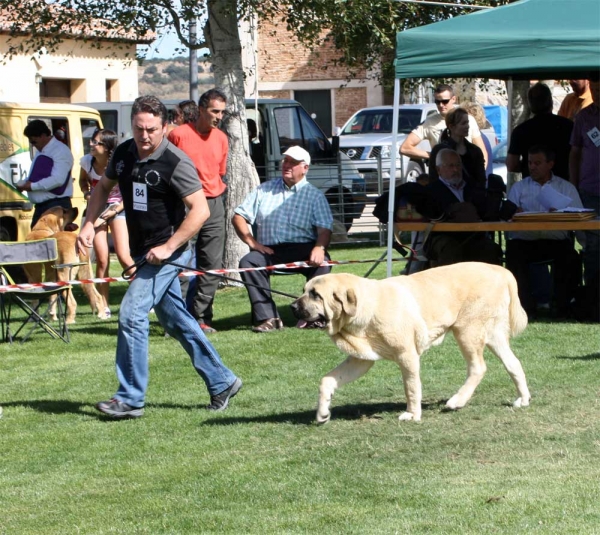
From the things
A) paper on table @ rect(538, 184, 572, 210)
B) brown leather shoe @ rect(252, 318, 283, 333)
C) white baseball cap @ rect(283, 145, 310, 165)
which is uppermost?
white baseball cap @ rect(283, 145, 310, 165)

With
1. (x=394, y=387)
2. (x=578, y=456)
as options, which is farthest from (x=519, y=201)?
(x=578, y=456)

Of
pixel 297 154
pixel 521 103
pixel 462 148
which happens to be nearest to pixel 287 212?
pixel 297 154

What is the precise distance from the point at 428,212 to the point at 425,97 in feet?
80.5

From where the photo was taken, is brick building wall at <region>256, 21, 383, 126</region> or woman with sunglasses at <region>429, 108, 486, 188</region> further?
brick building wall at <region>256, 21, 383, 126</region>

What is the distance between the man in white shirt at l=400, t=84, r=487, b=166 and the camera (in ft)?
37.7

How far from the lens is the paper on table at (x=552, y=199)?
963 centimetres

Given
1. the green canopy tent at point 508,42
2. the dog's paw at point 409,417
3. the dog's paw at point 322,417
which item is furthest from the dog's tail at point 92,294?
the dog's paw at point 409,417

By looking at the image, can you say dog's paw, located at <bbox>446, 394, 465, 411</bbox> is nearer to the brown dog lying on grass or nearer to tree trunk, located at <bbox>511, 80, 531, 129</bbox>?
the brown dog lying on grass

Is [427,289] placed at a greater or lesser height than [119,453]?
greater

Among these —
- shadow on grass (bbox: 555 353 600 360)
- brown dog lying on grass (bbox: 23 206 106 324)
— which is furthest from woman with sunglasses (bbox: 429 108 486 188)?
brown dog lying on grass (bbox: 23 206 106 324)

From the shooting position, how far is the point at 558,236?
381 inches

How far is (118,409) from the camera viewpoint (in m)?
6.60

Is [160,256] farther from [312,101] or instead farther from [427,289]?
[312,101]

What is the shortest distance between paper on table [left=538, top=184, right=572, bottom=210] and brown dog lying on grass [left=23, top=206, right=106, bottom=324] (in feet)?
13.7
